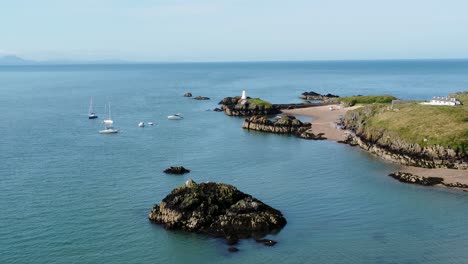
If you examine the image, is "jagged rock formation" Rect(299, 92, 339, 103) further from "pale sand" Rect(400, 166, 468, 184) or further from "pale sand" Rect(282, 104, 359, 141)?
"pale sand" Rect(400, 166, 468, 184)

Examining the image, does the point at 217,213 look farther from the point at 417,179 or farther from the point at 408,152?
the point at 408,152

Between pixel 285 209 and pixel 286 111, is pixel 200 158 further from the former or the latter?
pixel 286 111

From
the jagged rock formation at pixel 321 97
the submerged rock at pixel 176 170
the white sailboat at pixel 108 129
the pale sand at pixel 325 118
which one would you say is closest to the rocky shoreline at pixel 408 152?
the pale sand at pixel 325 118

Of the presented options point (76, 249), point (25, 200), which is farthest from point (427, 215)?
point (25, 200)

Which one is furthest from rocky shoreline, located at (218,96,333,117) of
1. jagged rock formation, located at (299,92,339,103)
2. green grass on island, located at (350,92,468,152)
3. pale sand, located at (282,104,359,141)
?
green grass on island, located at (350,92,468,152)

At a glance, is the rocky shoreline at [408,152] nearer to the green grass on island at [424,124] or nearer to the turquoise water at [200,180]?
the green grass on island at [424,124]
